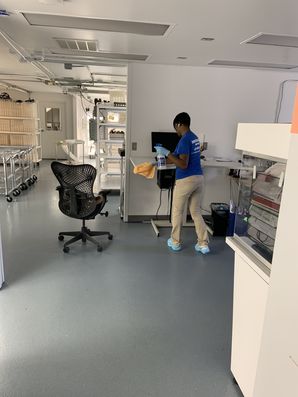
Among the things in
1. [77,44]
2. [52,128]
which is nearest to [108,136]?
[77,44]

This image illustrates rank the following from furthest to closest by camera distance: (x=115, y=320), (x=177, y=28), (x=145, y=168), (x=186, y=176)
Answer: (x=145, y=168) → (x=186, y=176) → (x=177, y=28) → (x=115, y=320)

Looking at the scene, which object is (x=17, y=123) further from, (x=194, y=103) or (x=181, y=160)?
(x=181, y=160)

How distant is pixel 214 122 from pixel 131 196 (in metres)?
1.79

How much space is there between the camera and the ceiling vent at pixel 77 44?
11.3ft

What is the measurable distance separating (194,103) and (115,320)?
3439mm

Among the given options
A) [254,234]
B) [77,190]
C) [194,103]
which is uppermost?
[194,103]

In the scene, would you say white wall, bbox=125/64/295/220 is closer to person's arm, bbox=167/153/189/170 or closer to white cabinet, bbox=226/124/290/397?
person's arm, bbox=167/153/189/170

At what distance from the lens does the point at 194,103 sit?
453 cm

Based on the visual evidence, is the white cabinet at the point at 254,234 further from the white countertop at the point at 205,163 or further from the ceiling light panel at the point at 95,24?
the white countertop at the point at 205,163

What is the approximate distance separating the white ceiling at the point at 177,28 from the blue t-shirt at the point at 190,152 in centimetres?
102

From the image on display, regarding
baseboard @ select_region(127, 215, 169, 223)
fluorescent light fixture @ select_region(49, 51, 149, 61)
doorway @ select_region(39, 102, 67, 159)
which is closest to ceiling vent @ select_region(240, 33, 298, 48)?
fluorescent light fixture @ select_region(49, 51, 149, 61)

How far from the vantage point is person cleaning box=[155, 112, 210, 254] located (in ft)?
10.6

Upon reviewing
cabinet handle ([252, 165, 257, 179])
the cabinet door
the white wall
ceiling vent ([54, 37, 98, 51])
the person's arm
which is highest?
ceiling vent ([54, 37, 98, 51])

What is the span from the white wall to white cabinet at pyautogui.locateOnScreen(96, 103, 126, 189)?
4.27 feet
